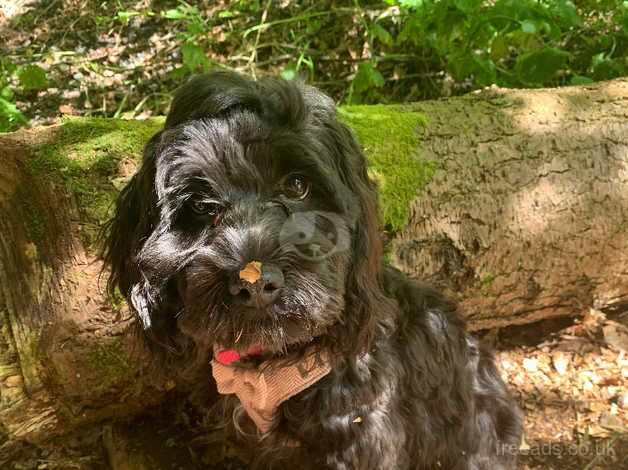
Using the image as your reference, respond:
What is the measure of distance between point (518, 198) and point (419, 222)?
1.85 ft

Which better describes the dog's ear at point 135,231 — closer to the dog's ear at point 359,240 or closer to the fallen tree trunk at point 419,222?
the fallen tree trunk at point 419,222

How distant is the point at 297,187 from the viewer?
223 cm

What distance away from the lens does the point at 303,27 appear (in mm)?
5965

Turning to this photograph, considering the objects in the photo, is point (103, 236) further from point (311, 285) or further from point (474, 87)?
point (474, 87)

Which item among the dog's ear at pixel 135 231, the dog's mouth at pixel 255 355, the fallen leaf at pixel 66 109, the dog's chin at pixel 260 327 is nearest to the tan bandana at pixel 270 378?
the dog's mouth at pixel 255 355

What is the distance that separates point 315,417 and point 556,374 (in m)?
2.09


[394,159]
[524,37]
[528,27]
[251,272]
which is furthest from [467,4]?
[251,272]

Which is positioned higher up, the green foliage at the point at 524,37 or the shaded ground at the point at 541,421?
the green foliage at the point at 524,37

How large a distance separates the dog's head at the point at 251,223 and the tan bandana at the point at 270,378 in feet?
0.37

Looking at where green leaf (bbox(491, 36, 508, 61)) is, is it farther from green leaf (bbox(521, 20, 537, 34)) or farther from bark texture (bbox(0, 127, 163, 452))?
bark texture (bbox(0, 127, 163, 452))

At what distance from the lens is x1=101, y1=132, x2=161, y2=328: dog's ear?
2.23 metres

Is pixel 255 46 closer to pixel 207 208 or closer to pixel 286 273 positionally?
pixel 207 208

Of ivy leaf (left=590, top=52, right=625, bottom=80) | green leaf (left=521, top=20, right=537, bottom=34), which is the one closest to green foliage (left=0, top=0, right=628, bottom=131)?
ivy leaf (left=590, top=52, right=625, bottom=80)

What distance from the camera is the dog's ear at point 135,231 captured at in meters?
2.23
